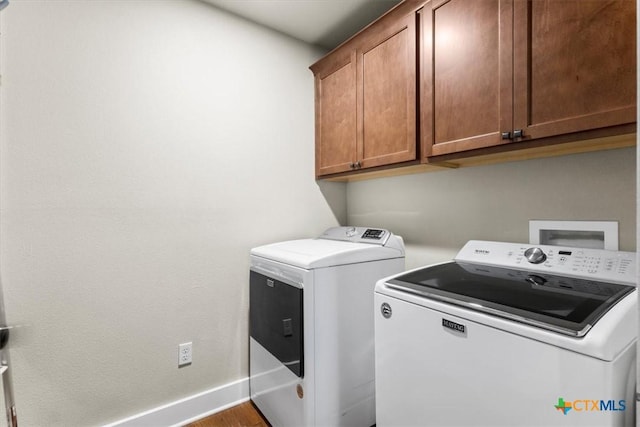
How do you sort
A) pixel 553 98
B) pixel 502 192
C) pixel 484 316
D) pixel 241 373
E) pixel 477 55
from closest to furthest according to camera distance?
pixel 484 316 < pixel 553 98 < pixel 477 55 < pixel 502 192 < pixel 241 373

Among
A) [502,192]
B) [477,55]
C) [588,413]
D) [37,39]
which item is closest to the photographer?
[588,413]

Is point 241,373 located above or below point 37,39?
below

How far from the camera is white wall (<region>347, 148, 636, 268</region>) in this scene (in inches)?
49.4

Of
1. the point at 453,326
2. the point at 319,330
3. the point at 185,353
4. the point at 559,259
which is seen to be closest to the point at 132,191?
the point at 185,353

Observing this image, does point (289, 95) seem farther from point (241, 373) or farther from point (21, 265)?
point (241, 373)

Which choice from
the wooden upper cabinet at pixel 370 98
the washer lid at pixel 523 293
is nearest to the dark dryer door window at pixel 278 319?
the washer lid at pixel 523 293

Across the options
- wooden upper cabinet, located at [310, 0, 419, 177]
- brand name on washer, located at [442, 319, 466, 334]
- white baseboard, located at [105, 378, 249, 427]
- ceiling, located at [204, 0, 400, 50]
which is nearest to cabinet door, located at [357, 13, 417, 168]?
wooden upper cabinet, located at [310, 0, 419, 177]

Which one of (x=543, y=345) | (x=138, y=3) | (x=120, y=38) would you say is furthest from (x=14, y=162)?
(x=543, y=345)

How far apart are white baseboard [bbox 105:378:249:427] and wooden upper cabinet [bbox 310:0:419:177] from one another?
1.56m

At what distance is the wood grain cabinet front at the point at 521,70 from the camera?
0.98 metres

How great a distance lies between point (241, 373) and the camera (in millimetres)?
2014

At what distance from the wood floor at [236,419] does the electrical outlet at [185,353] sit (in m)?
0.36

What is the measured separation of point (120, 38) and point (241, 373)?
6.79 feet

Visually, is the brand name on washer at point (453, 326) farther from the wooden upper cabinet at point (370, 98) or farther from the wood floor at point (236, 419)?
the wood floor at point (236, 419)
